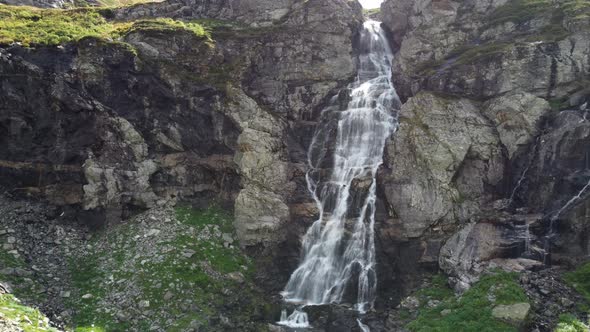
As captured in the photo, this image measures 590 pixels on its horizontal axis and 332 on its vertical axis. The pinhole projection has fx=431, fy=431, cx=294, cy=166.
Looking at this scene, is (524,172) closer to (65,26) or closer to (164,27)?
(164,27)

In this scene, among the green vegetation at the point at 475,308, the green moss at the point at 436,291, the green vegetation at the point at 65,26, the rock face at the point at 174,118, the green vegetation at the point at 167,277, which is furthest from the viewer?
the green vegetation at the point at 65,26

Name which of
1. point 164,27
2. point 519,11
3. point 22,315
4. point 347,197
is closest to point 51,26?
point 164,27

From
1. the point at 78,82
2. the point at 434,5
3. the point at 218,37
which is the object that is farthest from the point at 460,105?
the point at 78,82

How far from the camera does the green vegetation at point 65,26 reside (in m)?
37.3

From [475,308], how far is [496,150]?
1387 centimetres

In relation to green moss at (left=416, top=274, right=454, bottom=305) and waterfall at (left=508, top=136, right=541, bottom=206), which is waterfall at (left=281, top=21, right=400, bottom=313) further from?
waterfall at (left=508, top=136, right=541, bottom=206)

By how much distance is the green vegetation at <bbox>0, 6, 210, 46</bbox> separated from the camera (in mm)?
37275

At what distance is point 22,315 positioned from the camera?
2116 cm

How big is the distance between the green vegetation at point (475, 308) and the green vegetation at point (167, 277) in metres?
10.6

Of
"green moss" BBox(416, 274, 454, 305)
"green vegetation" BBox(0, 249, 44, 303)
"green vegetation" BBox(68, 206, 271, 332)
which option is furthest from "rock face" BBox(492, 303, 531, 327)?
"green vegetation" BBox(0, 249, 44, 303)

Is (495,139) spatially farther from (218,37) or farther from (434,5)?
(218,37)

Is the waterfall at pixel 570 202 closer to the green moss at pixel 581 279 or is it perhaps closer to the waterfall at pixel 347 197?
the green moss at pixel 581 279

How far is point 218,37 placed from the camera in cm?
4456

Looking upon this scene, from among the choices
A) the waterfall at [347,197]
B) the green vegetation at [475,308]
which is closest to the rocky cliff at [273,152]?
the green vegetation at [475,308]
